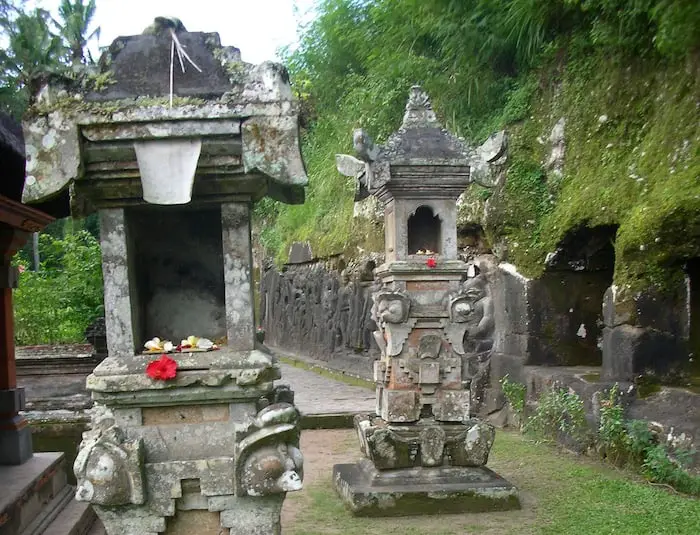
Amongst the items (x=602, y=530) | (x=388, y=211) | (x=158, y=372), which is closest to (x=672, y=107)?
(x=388, y=211)

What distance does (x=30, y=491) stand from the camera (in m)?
4.74

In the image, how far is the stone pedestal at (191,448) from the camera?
3209 millimetres

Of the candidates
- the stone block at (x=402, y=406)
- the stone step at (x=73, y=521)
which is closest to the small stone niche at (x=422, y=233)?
the stone block at (x=402, y=406)

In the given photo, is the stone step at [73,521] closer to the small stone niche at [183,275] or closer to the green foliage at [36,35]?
the small stone niche at [183,275]

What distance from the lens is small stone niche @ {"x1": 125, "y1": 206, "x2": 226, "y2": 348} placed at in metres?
3.92

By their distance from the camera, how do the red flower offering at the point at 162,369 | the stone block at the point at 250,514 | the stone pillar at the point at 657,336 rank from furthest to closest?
the stone pillar at the point at 657,336 → the stone block at the point at 250,514 → the red flower offering at the point at 162,369

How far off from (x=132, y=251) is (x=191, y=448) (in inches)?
42.5

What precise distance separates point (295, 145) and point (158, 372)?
1.27m

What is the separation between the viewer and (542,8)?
7477 millimetres

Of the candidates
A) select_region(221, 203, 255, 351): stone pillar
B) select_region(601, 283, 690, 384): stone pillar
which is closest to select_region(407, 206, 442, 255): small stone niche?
select_region(601, 283, 690, 384): stone pillar

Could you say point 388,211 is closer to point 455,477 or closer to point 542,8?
point 455,477

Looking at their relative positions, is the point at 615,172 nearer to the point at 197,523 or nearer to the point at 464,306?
the point at 464,306

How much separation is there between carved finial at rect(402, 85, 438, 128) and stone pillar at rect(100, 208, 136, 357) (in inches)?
118

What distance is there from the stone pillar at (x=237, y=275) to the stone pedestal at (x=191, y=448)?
0.33 feet
